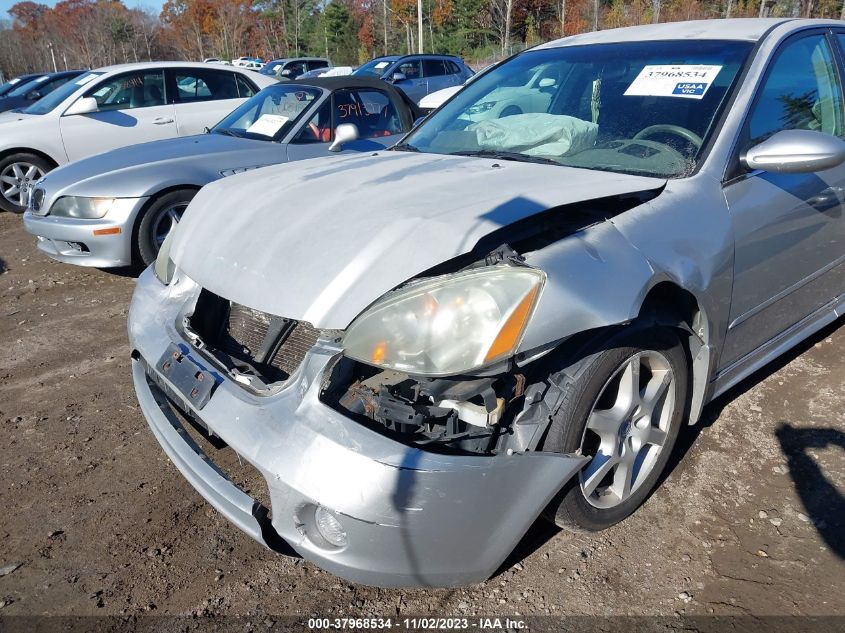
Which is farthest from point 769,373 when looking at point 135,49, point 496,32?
point 135,49

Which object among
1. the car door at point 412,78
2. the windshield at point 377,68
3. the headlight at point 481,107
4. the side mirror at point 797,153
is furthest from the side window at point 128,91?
the windshield at point 377,68

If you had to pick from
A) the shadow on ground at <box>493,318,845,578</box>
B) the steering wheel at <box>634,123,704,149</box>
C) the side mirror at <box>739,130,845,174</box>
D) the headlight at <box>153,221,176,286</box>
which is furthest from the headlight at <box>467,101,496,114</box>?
the shadow on ground at <box>493,318,845,578</box>

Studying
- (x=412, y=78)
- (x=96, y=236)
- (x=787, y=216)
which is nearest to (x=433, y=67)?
(x=412, y=78)

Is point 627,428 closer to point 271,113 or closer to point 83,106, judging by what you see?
point 271,113

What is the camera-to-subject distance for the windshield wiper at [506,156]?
2.74 meters

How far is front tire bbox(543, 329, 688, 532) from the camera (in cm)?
195

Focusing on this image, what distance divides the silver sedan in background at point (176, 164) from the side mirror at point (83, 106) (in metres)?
2.39

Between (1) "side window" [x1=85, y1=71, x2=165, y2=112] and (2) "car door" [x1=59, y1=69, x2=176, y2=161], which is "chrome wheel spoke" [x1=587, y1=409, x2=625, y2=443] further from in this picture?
(1) "side window" [x1=85, y1=71, x2=165, y2=112]

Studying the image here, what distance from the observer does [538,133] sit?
2961 mm

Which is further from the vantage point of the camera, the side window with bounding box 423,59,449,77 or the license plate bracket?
the side window with bounding box 423,59,449,77

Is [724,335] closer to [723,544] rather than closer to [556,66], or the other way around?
[723,544]

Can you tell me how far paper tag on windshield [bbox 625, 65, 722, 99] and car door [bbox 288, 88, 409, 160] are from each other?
9.70 feet

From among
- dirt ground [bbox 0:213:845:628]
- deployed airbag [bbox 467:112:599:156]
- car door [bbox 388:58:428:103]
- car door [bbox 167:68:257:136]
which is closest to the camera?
dirt ground [bbox 0:213:845:628]

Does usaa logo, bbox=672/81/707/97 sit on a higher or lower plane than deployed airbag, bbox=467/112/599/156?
higher
